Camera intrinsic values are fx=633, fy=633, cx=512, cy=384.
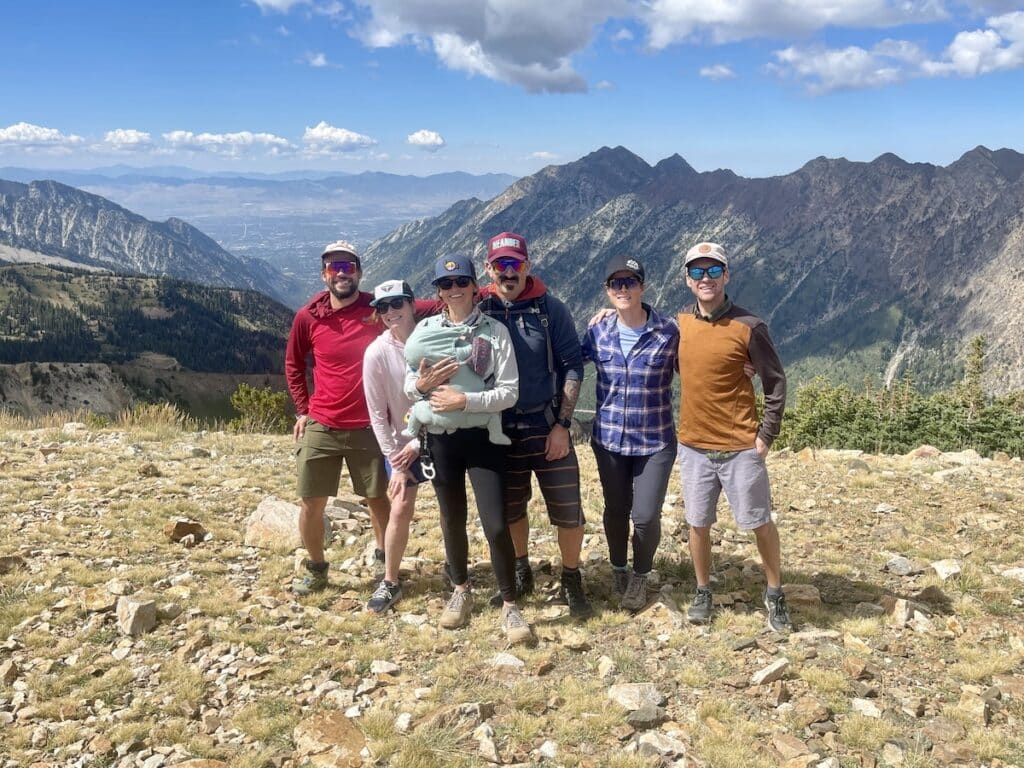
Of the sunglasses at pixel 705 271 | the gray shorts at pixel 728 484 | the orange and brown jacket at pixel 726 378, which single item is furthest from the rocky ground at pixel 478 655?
the sunglasses at pixel 705 271

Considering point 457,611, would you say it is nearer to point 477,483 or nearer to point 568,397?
point 477,483

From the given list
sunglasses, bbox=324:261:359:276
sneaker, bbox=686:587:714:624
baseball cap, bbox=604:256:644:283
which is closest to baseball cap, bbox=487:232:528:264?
baseball cap, bbox=604:256:644:283

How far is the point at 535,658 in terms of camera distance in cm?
570

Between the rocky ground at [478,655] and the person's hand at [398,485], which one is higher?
the person's hand at [398,485]

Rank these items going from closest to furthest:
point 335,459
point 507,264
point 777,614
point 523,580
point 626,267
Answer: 1. point 507,264
2. point 626,267
3. point 777,614
4. point 335,459
5. point 523,580

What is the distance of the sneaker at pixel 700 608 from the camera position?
6371 mm

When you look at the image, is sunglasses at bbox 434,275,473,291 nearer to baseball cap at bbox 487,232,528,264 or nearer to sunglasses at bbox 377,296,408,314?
baseball cap at bbox 487,232,528,264

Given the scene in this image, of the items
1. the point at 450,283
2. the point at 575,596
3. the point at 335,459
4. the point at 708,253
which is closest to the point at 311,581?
the point at 335,459

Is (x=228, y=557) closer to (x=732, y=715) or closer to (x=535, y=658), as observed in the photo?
(x=535, y=658)

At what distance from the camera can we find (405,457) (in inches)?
241

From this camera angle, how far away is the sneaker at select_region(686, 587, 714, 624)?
20.9ft

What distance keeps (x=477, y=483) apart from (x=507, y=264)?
1.98 meters

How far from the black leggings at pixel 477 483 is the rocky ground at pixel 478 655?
3.08 ft

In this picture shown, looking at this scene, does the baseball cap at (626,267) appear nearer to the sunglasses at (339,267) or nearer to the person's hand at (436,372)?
the person's hand at (436,372)
